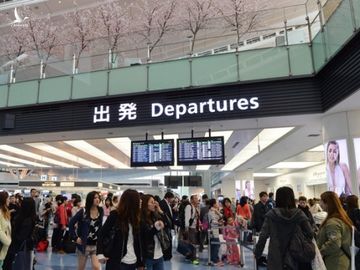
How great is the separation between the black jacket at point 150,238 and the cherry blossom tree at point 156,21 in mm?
6435

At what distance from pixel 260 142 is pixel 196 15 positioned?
4.73 metres

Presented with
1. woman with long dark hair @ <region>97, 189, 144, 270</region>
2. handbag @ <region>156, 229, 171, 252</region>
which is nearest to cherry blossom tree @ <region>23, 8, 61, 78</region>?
handbag @ <region>156, 229, 171, 252</region>

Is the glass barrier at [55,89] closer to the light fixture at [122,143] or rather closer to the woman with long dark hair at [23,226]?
the light fixture at [122,143]

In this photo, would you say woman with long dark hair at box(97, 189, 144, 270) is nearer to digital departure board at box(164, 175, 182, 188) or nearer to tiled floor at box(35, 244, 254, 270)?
tiled floor at box(35, 244, 254, 270)

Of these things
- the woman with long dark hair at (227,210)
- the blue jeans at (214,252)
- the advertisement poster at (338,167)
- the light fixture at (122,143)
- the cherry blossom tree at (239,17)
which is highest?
the cherry blossom tree at (239,17)

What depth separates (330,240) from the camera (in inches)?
128

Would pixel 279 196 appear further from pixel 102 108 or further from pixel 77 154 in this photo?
pixel 77 154

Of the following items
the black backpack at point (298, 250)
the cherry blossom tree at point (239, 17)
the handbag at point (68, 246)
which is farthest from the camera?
the cherry blossom tree at point (239, 17)

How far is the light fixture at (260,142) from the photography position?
10.2 m

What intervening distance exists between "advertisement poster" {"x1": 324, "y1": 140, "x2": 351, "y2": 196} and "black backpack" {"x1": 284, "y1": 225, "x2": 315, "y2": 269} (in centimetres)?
457

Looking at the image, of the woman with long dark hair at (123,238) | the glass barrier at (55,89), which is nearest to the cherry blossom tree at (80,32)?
the glass barrier at (55,89)

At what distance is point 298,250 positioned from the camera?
9.88ft

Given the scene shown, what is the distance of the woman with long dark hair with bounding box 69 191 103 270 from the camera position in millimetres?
4727

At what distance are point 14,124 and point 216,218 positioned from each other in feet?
20.7
